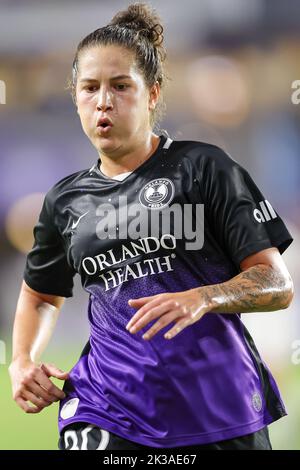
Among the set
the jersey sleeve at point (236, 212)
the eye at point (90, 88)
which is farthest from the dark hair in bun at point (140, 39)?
the jersey sleeve at point (236, 212)

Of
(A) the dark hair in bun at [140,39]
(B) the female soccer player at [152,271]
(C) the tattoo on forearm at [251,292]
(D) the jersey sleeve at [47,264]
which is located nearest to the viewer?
(C) the tattoo on forearm at [251,292]

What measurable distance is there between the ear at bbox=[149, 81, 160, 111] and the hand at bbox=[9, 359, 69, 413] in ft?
2.33

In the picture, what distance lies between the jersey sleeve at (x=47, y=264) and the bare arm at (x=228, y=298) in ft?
1.79

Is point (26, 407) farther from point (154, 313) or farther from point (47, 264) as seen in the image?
point (154, 313)

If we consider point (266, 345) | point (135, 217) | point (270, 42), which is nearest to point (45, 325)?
point (135, 217)

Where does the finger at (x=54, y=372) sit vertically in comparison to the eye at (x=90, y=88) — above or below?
below

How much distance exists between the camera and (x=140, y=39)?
73.6 inches

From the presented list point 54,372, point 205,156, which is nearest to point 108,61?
point 205,156

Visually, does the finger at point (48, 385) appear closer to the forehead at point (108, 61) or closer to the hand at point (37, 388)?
the hand at point (37, 388)

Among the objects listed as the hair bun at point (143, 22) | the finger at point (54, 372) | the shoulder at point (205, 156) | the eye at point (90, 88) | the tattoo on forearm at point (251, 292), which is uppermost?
the hair bun at point (143, 22)

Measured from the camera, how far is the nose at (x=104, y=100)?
5.71 feet

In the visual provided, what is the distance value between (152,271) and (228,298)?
0.80ft

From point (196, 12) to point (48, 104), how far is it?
32.9 inches

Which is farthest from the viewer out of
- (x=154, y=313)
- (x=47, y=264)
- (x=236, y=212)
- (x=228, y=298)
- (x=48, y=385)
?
(x=47, y=264)
